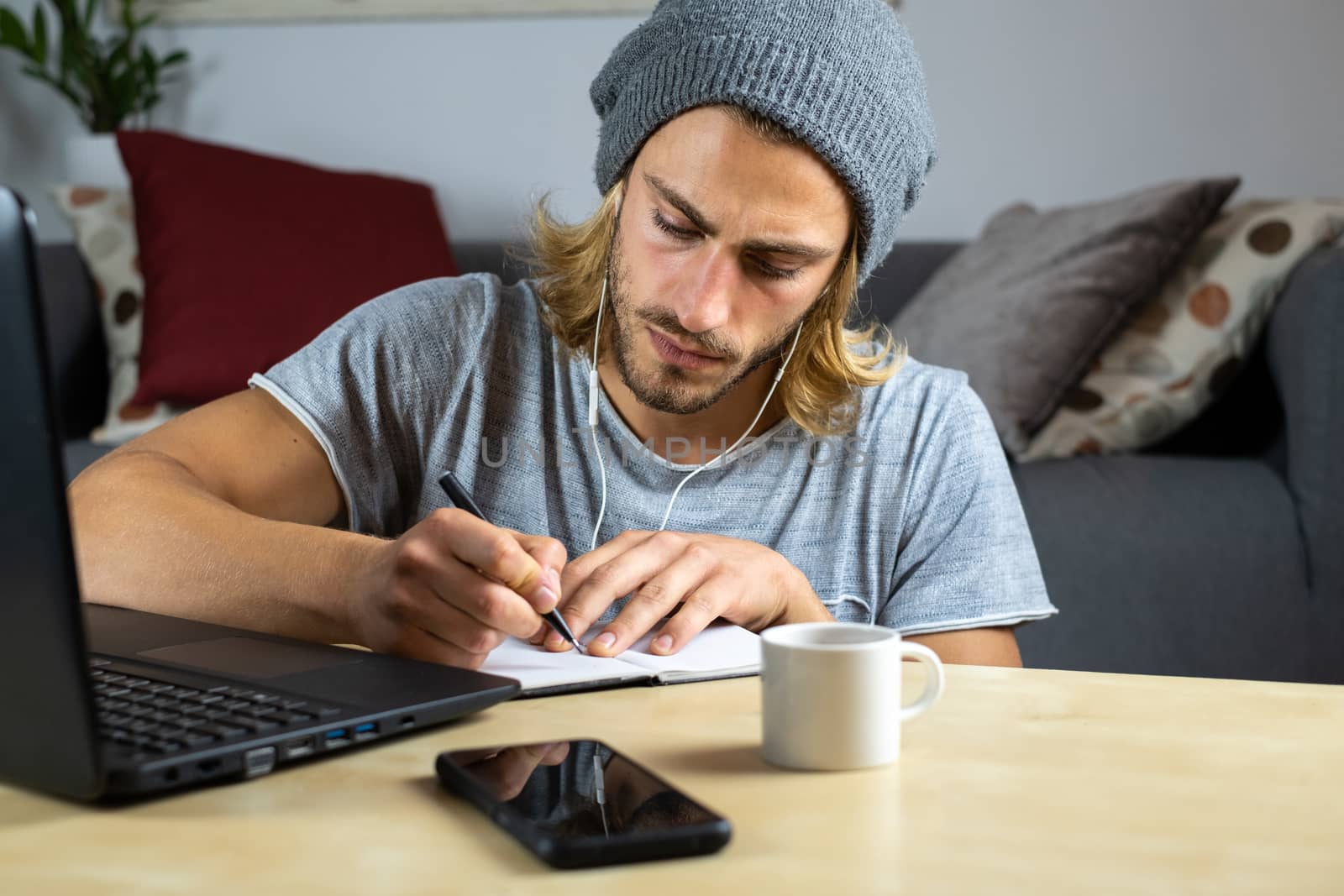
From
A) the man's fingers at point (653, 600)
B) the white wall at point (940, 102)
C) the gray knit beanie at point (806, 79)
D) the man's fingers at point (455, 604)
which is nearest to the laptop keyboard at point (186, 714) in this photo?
the man's fingers at point (455, 604)

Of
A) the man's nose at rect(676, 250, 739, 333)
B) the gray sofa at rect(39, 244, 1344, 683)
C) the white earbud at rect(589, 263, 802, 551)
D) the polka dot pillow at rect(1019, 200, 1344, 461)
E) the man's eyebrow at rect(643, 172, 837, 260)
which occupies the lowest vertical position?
the gray sofa at rect(39, 244, 1344, 683)

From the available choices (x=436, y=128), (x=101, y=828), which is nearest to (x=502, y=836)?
(x=101, y=828)

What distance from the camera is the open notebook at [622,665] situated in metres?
0.80

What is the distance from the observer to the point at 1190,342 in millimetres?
2217

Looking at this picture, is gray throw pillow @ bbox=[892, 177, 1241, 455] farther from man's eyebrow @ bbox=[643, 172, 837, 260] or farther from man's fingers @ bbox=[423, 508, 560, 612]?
man's fingers @ bbox=[423, 508, 560, 612]

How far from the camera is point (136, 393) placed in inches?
99.5

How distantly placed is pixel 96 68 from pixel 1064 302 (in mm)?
2281

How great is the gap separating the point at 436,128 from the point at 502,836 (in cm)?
276

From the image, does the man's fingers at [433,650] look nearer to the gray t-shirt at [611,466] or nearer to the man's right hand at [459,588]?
the man's right hand at [459,588]

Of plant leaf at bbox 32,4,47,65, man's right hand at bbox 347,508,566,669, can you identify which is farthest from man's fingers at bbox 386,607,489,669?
plant leaf at bbox 32,4,47,65

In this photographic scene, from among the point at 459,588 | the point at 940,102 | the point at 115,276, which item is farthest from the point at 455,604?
the point at 940,102

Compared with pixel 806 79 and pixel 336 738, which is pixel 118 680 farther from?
pixel 806 79

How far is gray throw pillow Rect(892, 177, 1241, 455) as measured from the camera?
223 cm

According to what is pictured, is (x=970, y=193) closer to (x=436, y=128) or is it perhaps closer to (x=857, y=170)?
(x=436, y=128)
